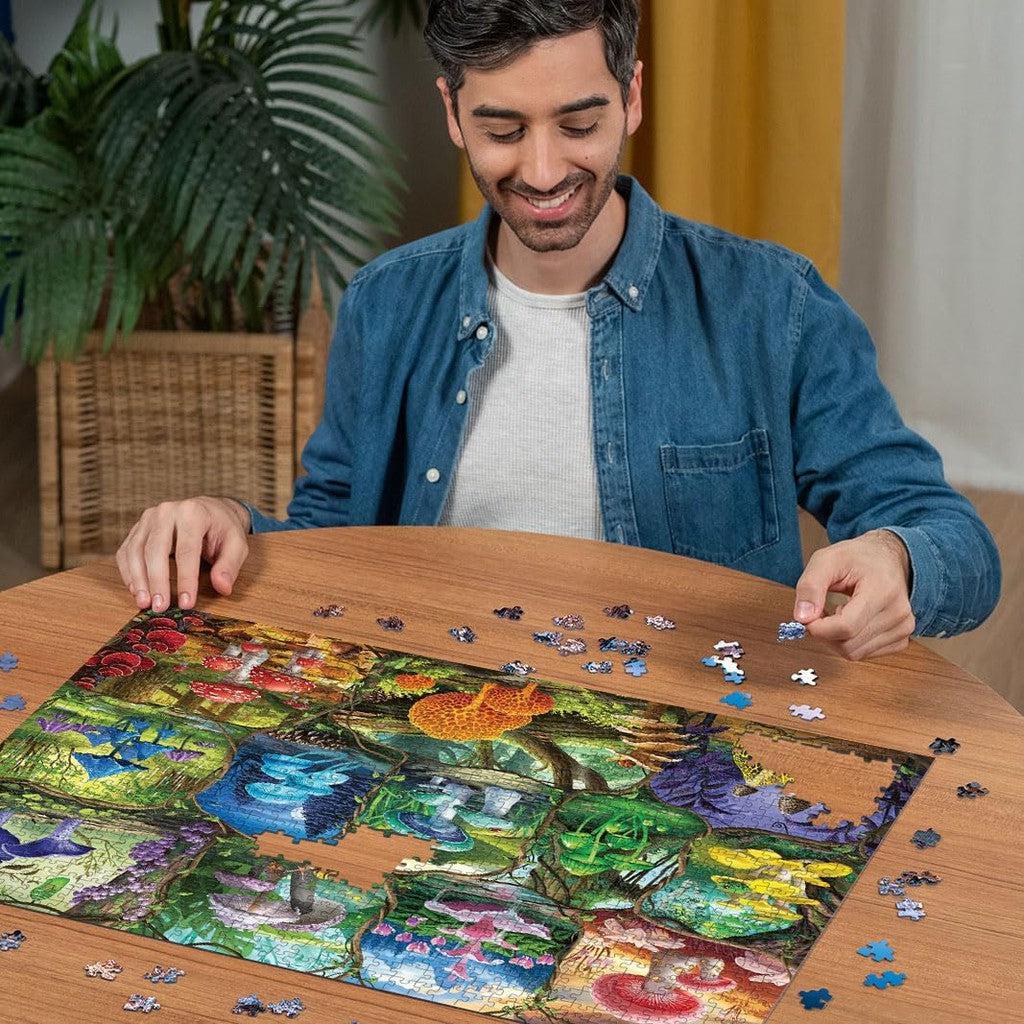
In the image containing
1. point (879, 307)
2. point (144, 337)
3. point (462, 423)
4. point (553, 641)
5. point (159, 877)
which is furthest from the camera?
point (879, 307)

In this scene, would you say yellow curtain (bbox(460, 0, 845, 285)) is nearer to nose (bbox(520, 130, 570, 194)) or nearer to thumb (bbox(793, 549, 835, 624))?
nose (bbox(520, 130, 570, 194))

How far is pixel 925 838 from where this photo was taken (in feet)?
4.50

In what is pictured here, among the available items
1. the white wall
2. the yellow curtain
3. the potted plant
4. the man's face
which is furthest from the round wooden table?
the white wall

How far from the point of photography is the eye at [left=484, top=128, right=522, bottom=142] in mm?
1853

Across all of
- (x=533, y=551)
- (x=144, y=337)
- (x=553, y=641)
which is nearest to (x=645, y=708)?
(x=553, y=641)

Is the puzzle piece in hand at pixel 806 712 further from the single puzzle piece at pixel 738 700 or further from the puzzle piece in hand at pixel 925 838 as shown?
the puzzle piece in hand at pixel 925 838

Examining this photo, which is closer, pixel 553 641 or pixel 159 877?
pixel 159 877

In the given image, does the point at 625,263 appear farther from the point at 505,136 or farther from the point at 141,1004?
the point at 141,1004

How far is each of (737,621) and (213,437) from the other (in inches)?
81.7

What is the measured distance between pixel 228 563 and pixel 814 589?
61cm

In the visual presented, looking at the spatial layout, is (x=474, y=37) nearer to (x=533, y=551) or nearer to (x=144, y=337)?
(x=533, y=551)

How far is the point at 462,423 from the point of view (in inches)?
81.4

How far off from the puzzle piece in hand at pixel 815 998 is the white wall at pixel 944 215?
2926 millimetres

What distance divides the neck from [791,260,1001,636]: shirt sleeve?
0.80ft
